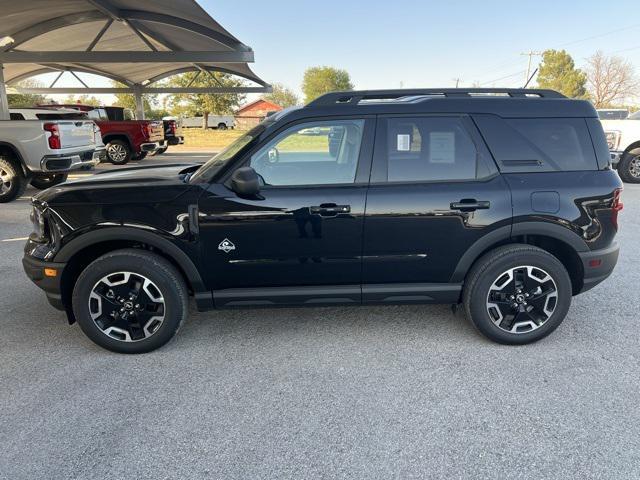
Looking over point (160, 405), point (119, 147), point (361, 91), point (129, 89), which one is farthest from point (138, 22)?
point (160, 405)

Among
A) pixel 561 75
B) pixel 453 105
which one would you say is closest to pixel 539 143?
pixel 453 105

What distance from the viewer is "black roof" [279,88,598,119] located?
3361 mm

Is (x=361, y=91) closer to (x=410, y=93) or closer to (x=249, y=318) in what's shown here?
(x=410, y=93)

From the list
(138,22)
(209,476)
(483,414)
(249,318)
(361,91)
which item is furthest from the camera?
(138,22)

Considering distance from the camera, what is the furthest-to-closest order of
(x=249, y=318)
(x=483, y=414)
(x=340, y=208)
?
(x=249, y=318) → (x=340, y=208) → (x=483, y=414)

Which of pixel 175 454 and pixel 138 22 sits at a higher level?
pixel 138 22

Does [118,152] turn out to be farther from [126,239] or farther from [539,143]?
[539,143]

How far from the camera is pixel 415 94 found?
11.9ft

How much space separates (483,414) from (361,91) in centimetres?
253

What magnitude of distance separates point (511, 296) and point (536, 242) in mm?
527

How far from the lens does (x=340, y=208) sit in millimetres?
3256

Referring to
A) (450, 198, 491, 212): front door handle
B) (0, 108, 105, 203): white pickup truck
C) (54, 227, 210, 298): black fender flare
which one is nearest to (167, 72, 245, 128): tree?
(0, 108, 105, 203): white pickup truck

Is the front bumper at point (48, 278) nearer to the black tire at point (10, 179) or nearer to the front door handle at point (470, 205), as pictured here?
the front door handle at point (470, 205)

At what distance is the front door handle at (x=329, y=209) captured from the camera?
324 cm
